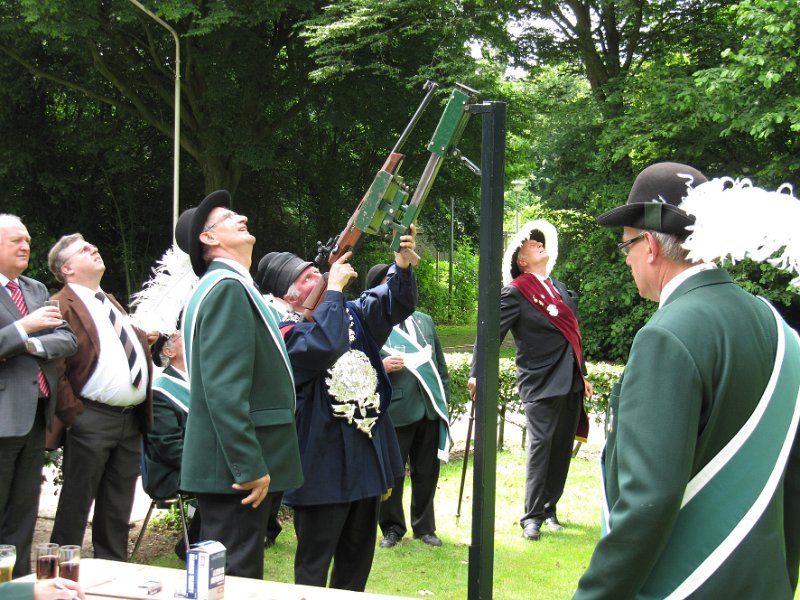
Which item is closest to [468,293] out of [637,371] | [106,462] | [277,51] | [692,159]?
[277,51]

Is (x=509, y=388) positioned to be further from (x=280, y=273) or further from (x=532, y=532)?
(x=280, y=273)

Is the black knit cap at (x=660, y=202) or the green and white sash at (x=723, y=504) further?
the black knit cap at (x=660, y=202)

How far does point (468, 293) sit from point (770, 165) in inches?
774

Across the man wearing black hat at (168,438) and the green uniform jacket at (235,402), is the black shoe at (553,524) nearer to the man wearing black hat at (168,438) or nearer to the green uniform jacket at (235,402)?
the man wearing black hat at (168,438)

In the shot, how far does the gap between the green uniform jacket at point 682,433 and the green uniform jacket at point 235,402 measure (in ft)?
5.83

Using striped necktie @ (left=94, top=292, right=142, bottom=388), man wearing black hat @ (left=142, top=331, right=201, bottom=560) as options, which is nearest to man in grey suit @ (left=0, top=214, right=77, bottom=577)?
striped necktie @ (left=94, top=292, right=142, bottom=388)

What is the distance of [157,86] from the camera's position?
1867cm

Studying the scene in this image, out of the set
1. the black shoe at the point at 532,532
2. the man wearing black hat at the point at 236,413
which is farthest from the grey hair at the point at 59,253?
the black shoe at the point at 532,532

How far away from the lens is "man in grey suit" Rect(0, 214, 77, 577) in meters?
4.63

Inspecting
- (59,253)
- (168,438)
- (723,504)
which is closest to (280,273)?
(168,438)

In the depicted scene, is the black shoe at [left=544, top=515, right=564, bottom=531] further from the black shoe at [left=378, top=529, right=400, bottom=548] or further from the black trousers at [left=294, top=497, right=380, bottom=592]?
the black trousers at [left=294, top=497, right=380, bottom=592]

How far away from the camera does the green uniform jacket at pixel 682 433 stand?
6.84 ft

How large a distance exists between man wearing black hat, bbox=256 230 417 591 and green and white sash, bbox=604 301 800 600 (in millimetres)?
2083

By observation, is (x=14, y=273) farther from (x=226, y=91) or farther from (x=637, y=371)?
(x=226, y=91)
